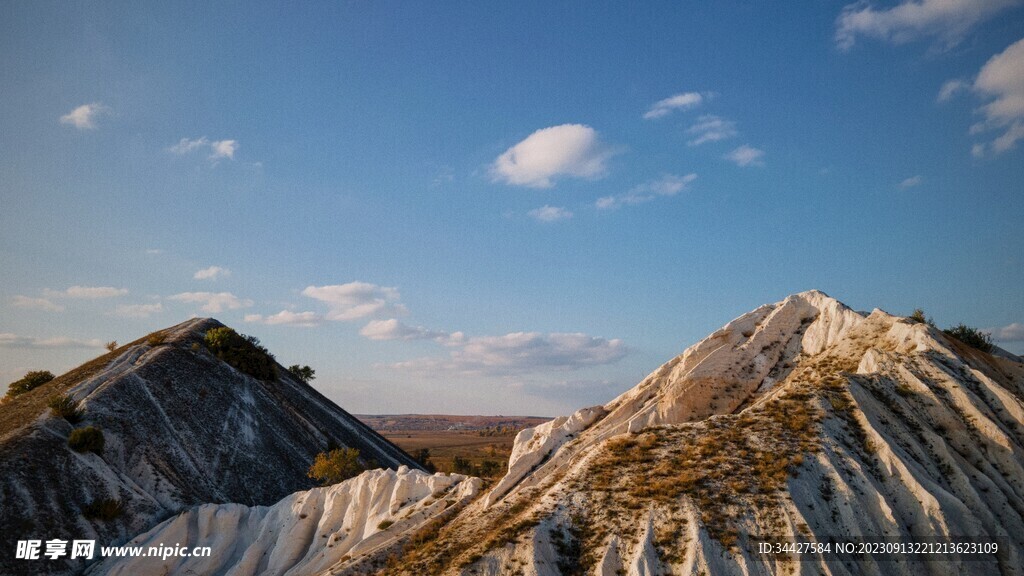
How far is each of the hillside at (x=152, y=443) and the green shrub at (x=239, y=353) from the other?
3.10 ft

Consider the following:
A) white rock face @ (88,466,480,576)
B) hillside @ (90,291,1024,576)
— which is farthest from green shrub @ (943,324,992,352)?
white rock face @ (88,466,480,576)

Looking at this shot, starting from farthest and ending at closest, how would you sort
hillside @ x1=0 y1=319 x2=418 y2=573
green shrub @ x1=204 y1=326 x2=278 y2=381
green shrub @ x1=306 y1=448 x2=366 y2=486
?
1. green shrub @ x1=204 y1=326 x2=278 y2=381
2. green shrub @ x1=306 y1=448 x2=366 y2=486
3. hillside @ x1=0 y1=319 x2=418 y2=573

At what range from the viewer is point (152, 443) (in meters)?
41.1

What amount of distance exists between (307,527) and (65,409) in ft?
66.4

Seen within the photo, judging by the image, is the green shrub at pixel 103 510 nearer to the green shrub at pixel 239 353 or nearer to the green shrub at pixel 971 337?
the green shrub at pixel 239 353

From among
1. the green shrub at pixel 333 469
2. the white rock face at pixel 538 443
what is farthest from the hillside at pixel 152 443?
the white rock face at pixel 538 443

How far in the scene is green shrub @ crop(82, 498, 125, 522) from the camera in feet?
109

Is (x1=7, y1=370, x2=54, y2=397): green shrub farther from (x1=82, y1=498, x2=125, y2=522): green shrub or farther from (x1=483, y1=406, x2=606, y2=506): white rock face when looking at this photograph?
(x1=483, y1=406, x2=606, y2=506): white rock face

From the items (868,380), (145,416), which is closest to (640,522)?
(868,380)

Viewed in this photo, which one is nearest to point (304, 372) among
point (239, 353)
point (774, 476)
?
point (239, 353)

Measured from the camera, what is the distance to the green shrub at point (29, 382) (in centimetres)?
5276

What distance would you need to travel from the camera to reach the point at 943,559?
1986cm

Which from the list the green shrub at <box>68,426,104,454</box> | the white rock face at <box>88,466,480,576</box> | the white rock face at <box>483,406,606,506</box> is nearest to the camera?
the white rock face at <box>483,406,606,506</box>

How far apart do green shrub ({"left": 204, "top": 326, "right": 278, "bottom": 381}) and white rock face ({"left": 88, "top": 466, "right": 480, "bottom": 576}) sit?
25712 millimetres
